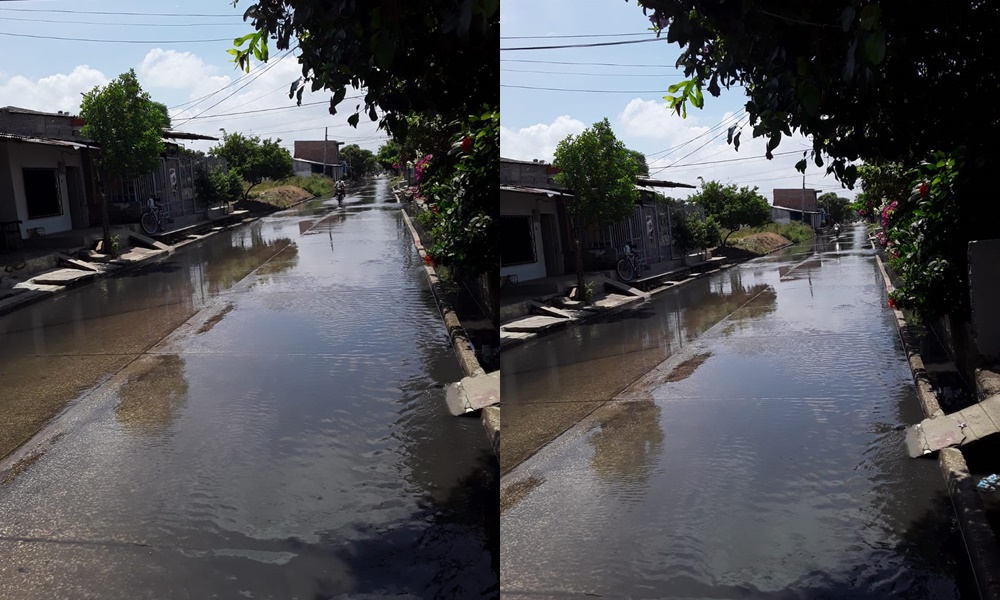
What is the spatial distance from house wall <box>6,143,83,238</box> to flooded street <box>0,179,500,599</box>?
23.1 feet

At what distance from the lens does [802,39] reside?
3234 mm

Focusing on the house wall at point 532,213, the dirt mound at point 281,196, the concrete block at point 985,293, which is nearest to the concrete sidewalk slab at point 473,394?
the house wall at point 532,213

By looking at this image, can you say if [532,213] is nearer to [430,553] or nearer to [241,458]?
[241,458]

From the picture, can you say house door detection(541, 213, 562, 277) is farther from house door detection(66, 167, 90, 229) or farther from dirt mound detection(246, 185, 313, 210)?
dirt mound detection(246, 185, 313, 210)

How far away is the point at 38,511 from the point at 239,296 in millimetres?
7421

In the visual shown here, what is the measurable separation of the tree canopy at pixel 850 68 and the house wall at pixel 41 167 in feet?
52.9

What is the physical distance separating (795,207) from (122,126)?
48.4m

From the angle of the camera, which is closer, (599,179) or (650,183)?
(599,179)

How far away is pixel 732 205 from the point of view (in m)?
32.1

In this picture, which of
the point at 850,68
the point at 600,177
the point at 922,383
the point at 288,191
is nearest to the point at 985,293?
the point at 922,383

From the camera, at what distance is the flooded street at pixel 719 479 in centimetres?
365

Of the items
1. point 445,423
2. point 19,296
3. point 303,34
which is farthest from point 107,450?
point 19,296

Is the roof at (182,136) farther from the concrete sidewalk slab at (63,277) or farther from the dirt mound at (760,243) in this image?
the dirt mound at (760,243)

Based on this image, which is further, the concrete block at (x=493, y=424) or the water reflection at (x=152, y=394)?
the water reflection at (x=152, y=394)
